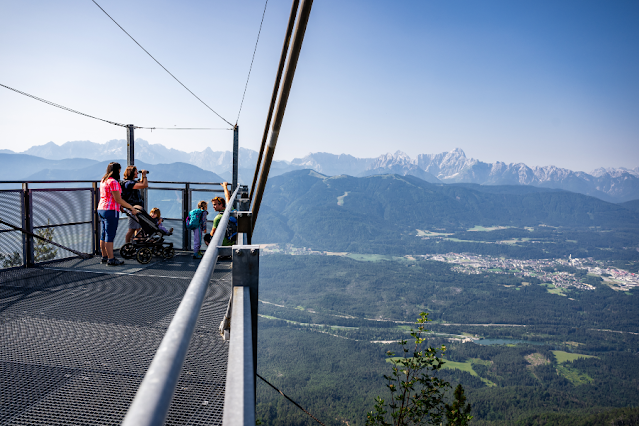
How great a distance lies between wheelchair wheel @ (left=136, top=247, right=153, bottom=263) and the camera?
750 centimetres

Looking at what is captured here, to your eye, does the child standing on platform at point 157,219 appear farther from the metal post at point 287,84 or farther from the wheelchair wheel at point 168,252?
the metal post at point 287,84

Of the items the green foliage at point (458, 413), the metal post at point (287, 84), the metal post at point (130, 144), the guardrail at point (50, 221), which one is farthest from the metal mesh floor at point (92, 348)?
the green foliage at point (458, 413)

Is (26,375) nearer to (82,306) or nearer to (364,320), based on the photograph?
(82,306)

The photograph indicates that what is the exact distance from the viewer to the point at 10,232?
652 cm

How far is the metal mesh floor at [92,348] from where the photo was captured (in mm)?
2502

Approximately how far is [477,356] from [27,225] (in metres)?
146

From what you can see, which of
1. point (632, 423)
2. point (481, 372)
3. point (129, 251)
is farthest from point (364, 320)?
point (129, 251)

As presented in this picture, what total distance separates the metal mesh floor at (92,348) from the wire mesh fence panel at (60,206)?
1.40 m

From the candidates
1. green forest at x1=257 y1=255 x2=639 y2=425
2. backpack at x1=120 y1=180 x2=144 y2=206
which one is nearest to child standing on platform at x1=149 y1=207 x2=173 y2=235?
backpack at x1=120 y1=180 x2=144 y2=206

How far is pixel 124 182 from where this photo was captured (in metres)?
7.28

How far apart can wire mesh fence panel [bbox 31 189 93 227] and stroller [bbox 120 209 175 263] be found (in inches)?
38.0

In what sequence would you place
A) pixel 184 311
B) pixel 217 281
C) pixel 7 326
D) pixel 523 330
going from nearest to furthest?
pixel 184 311 → pixel 7 326 → pixel 217 281 → pixel 523 330

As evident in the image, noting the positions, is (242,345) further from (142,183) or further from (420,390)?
(420,390)

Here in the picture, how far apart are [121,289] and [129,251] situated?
2.48 meters
